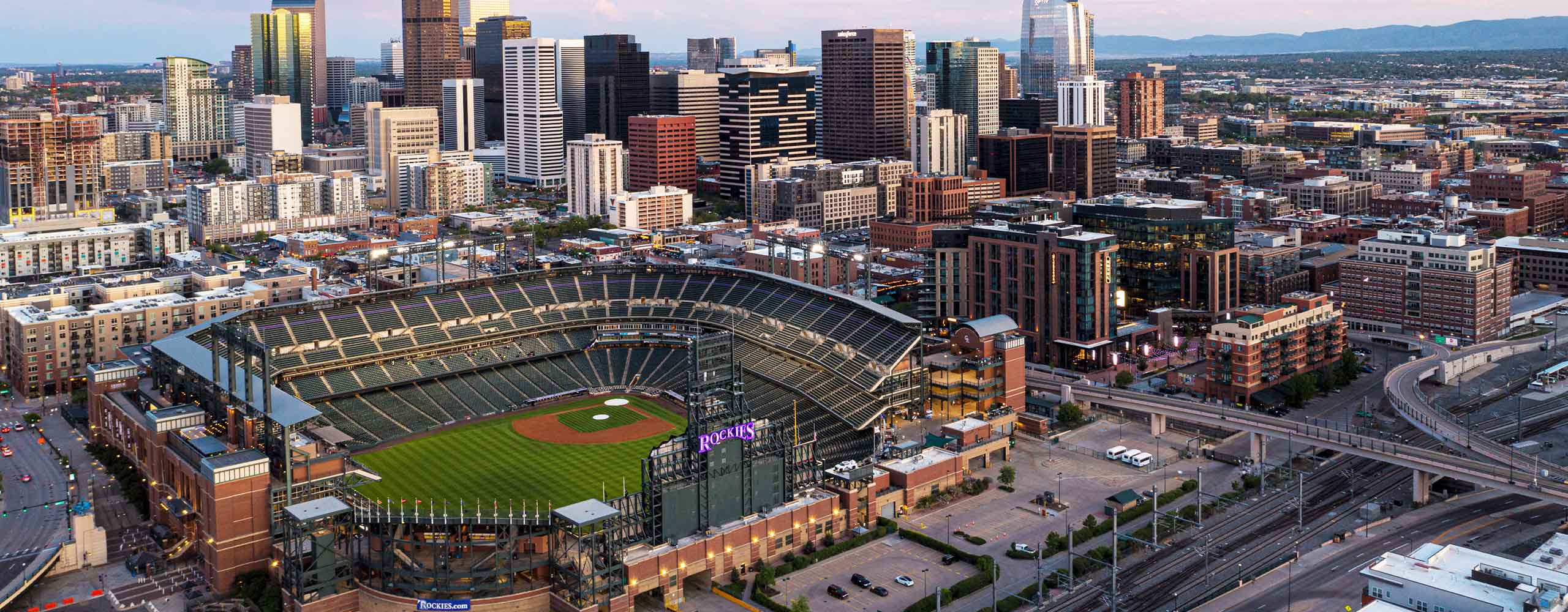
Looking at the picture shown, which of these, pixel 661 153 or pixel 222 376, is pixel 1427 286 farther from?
pixel 661 153

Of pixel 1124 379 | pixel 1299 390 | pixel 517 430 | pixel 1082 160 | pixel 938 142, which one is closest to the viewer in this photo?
pixel 517 430

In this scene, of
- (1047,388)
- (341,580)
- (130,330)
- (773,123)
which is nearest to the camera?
(341,580)

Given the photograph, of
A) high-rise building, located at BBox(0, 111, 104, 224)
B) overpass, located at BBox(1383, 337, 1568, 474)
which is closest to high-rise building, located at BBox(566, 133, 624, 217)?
high-rise building, located at BBox(0, 111, 104, 224)

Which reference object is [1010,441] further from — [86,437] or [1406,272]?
[86,437]

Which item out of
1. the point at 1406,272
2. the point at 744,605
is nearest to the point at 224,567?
the point at 744,605

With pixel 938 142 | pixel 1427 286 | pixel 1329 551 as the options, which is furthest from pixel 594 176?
pixel 1329 551

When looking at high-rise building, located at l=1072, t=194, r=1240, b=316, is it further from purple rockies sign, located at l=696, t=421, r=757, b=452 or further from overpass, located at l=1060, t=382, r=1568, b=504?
purple rockies sign, located at l=696, t=421, r=757, b=452
